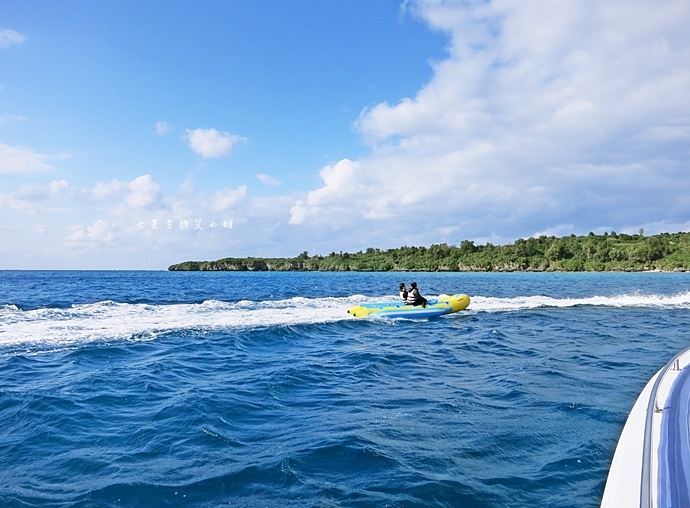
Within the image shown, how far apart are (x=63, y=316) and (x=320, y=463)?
1812 cm

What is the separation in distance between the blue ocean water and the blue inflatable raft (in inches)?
160

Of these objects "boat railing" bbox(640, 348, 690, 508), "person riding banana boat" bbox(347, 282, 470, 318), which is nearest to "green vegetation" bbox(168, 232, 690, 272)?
"person riding banana boat" bbox(347, 282, 470, 318)

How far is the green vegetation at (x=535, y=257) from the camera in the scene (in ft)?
272

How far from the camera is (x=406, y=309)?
20.7 metres

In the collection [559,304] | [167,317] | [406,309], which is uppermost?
[406,309]

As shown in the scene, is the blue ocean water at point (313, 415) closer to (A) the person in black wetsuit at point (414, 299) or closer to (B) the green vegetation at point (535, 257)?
(A) the person in black wetsuit at point (414, 299)

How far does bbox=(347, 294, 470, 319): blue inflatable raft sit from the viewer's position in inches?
813

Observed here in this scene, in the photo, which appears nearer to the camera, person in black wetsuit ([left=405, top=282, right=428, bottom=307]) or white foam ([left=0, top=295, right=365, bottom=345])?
white foam ([left=0, top=295, right=365, bottom=345])

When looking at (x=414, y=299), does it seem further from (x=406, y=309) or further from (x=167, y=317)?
(x=167, y=317)

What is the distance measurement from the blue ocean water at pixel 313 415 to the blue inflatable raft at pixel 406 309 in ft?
13.3

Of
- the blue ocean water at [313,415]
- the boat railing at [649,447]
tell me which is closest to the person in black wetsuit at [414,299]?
the blue ocean water at [313,415]

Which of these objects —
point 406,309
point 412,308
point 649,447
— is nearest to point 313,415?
point 649,447

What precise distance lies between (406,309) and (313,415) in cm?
1342

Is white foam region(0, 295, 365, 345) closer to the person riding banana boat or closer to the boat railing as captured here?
the person riding banana boat
